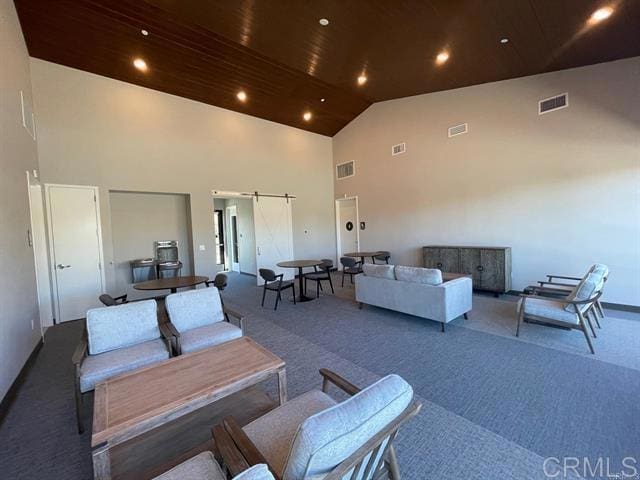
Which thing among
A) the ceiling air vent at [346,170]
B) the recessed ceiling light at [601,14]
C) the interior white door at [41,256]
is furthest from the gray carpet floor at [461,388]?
the ceiling air vent at [346,170]

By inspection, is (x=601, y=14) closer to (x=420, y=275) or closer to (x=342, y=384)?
(x=420, y=275)

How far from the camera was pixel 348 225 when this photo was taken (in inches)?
340

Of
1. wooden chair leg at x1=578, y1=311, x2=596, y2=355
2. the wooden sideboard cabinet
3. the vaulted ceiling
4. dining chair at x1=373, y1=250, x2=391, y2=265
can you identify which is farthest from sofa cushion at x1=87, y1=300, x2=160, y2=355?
the wooden sideboard cabinet

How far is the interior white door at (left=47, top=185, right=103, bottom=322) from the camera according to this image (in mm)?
4668

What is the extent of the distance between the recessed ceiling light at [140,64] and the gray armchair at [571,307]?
23.0ft

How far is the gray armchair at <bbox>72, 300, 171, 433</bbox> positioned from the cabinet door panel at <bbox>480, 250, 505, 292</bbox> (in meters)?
5.41

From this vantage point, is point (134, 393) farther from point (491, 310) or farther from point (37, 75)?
point (37, 75)

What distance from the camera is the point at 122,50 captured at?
459 cm

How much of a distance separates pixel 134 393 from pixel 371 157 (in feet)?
23.6

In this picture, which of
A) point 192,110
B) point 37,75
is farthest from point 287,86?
point 37,75

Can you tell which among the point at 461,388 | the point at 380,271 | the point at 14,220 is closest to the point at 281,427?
the point at 461,388

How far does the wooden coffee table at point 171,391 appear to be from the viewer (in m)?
1.45

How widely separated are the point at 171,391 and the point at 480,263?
554 cm

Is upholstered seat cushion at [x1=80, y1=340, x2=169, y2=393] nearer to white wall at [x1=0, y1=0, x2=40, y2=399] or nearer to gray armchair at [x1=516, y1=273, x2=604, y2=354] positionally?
white wall at [x1=0, y1=0, x2=40, y2=399]
